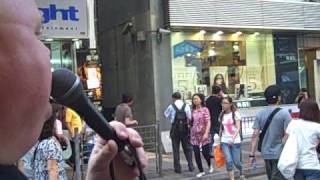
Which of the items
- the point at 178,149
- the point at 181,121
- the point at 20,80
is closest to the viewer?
the point at 20,80

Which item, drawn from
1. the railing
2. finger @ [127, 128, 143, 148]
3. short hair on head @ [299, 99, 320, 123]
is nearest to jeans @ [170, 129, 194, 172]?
the railing

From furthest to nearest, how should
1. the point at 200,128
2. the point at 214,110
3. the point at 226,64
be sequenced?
the point at 226,64, the point at 214,110, the point at 200,128

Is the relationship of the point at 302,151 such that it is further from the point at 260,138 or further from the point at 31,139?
the point at 31,139

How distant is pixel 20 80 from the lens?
1.17 metres

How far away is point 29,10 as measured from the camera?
1.26 m

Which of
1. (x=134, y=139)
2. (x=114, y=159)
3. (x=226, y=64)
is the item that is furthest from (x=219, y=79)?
(x=134, y=139)

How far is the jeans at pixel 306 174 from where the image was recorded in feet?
22.6

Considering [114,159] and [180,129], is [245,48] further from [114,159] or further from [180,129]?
[114,159]

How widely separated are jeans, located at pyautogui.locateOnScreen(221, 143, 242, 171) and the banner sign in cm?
378

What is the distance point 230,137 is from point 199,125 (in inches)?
45.3

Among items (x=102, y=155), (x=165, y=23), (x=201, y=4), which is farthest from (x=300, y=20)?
(x=102, y=155)

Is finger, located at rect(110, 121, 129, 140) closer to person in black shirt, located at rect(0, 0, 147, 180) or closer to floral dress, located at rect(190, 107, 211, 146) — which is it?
person in black shirt, located at rect(0, 0, 147, 180)

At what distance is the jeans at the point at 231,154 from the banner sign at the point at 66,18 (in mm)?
3778

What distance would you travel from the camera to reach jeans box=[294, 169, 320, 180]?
6895 mm
